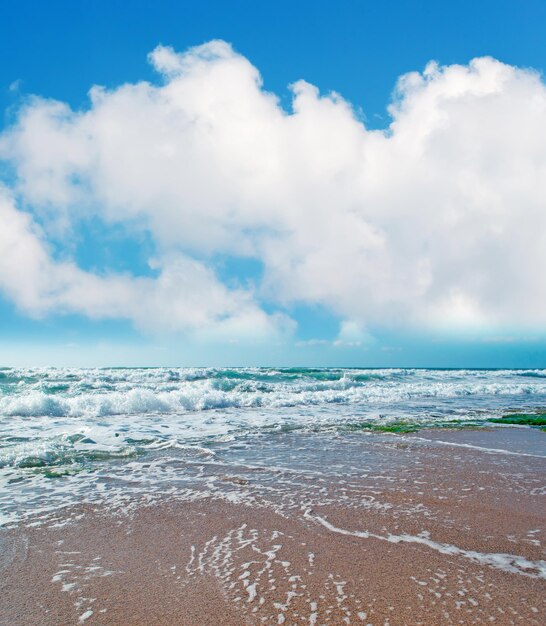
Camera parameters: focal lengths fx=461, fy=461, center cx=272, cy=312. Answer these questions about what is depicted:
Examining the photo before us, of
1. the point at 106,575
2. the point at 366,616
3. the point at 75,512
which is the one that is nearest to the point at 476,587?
the point at 366,616

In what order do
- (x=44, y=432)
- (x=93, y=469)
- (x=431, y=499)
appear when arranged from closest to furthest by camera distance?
(x=431, y=499) → (x=93, y=469) → (x=44, y=432)

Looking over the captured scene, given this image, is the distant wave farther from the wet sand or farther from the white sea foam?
the white sea foam

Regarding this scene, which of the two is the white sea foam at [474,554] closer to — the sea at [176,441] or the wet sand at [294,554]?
the wet sand at [294,554]

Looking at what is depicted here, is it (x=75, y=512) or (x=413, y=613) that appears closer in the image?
(x=413, y=613)

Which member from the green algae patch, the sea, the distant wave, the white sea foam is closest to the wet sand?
the white sea foam

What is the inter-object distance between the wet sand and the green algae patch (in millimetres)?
7068

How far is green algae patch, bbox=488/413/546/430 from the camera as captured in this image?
1349 cm

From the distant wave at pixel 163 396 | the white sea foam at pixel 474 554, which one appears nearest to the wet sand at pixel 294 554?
the white sea foam at pixel 474 554

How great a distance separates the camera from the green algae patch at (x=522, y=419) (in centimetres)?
1349

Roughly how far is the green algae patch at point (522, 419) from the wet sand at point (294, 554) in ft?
23.2

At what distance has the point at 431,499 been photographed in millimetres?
5910

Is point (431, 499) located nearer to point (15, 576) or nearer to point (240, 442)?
point (15, 576)

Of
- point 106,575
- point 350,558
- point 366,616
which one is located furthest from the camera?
point 350,558

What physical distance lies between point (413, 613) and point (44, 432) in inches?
440
